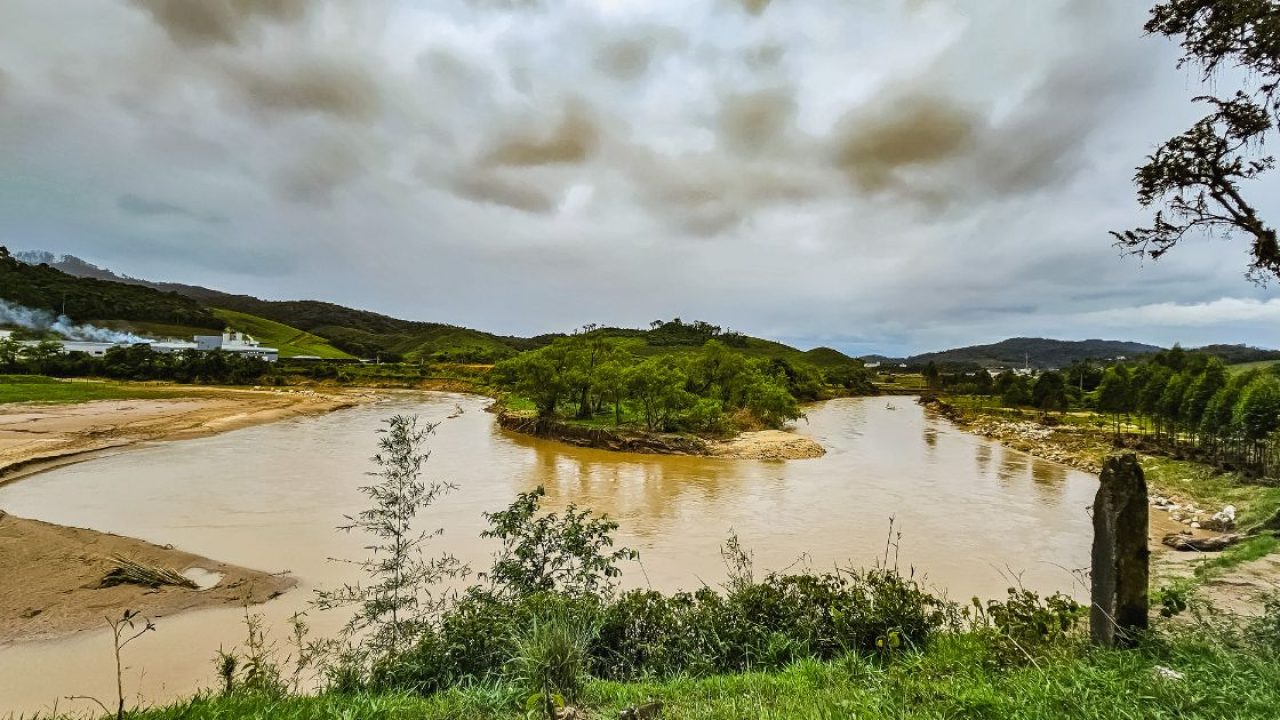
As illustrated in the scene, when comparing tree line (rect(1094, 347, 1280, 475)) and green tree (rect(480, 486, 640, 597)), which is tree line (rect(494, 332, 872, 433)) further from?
green tree (rect(480, 486, 640, 597))

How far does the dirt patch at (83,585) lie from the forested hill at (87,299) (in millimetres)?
145977

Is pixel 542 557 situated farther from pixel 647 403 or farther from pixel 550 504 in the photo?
pixel 647 403

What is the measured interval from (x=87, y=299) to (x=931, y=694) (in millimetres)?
175738

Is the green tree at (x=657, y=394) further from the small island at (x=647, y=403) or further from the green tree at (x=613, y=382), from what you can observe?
the green tree at (x=613, y=382)

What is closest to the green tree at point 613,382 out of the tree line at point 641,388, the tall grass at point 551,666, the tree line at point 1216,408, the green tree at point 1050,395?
the tree line at point 641,388

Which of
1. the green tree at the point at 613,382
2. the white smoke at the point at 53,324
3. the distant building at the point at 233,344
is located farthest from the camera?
the distant building at the point at 233,344

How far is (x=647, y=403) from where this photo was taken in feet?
124

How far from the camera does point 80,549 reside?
43.5 feet

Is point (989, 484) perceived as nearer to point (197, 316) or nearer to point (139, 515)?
point (139, 515)

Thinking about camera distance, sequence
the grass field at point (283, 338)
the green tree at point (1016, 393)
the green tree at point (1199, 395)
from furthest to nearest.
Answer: the grass field at point (283, 338) → the green tree at point (1016, 393) → the green tree at point (1199, 395)

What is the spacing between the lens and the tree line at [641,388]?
125 feet

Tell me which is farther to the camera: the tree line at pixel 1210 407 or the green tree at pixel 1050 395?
the green tree at pixel 1050 395

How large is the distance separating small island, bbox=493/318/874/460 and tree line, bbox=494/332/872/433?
3.1 inches

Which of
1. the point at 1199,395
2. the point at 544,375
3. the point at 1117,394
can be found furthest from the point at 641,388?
the point at 1117,394
